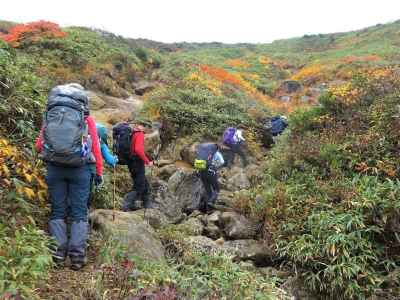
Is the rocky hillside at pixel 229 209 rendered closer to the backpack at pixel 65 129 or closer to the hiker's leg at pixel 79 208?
the hiker's leg at pixel 79 208

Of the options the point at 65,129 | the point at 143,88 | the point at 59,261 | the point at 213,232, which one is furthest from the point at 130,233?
the point at 143,88

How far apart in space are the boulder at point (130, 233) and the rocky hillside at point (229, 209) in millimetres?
21

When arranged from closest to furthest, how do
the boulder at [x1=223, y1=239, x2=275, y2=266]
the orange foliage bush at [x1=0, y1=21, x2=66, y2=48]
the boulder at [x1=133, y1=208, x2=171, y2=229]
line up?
the boulder at [x1=133, y1=208, x2=171, y2=229] → the boulder at [x1=223, y1=239, x2=275, y2=266] → the orange foliage bush at [x1=0, y1=21, x2=66, y2=48]

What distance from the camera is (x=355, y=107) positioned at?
11.1 meters

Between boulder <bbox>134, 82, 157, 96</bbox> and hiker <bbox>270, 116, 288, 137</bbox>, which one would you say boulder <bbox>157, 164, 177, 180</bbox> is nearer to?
hiker <bbox>270, 116, 288, 137</bbox>

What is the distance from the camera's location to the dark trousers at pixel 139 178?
824 cm

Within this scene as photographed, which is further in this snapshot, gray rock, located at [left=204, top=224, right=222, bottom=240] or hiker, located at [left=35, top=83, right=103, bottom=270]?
gray rock, located at [left=204, top=224, right=222, bottom=240]

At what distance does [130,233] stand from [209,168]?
12.9 feet

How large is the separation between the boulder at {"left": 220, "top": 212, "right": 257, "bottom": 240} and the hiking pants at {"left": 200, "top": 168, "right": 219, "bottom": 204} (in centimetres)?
99

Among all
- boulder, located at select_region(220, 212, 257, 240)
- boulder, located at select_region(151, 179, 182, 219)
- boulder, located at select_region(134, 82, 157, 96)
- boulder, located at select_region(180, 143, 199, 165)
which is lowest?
boulder, located at select_region(220, 212, 257, 240)

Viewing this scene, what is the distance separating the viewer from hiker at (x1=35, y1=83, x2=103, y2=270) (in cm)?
497

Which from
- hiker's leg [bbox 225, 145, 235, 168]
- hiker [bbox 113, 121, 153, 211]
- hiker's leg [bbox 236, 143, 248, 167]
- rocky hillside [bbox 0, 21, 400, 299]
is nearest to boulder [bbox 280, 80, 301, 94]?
rocky hillside [bbox 0, 21, 400, 299]

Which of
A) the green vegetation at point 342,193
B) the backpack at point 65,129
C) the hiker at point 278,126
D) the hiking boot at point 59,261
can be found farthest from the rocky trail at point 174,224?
the hiker at point 278,126

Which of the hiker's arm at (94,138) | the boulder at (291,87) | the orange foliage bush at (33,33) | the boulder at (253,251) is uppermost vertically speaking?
the orange foliage bush at (33,33)
